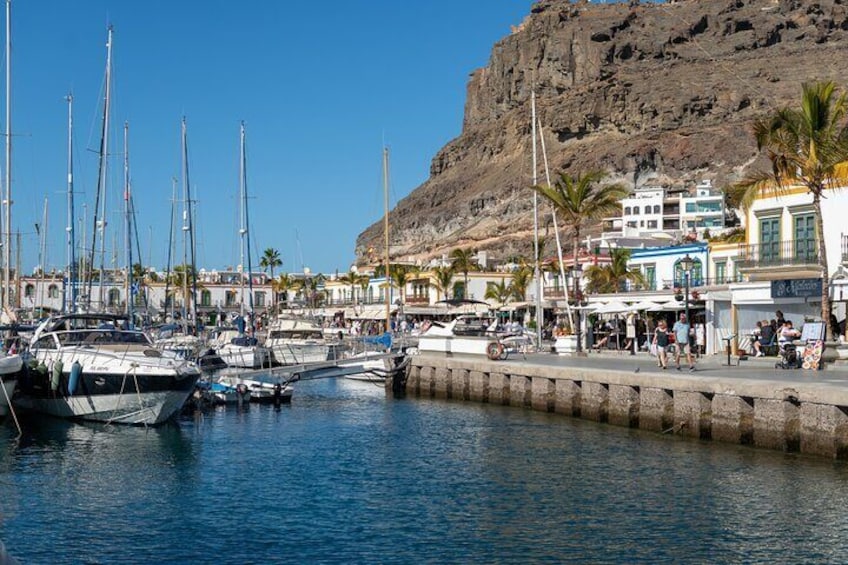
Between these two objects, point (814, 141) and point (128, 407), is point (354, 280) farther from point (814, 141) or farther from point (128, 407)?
point (814, 141)

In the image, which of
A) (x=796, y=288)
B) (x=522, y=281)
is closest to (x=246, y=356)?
(x=796, y=288)

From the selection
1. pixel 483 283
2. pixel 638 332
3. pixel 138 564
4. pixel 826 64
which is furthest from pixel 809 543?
pixel 826 64

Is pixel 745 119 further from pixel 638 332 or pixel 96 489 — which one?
pixel 96 489

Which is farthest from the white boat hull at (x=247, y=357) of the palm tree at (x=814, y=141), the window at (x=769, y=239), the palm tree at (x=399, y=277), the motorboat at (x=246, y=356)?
the palm tree at (x=399, y=277)

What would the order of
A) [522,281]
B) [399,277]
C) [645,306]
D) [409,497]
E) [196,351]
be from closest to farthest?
[409,497]
[196,351]
[645,306]
[522,281]
[399,277]

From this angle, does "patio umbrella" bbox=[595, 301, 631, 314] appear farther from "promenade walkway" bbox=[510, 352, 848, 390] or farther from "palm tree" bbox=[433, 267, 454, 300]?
"palm tree" bbox=[433, 267, 454, 300]

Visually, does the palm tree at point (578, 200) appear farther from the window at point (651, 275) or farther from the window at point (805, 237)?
the window at point (651, 275)

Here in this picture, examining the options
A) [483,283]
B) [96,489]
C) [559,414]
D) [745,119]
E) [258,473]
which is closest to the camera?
[96,489]

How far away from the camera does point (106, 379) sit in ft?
112

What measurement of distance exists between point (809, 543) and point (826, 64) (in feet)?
642

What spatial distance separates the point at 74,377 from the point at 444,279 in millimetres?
61690

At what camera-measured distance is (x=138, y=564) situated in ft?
61.3

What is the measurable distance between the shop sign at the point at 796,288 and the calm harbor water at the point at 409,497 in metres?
13.2

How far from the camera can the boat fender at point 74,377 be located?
34344 mm
